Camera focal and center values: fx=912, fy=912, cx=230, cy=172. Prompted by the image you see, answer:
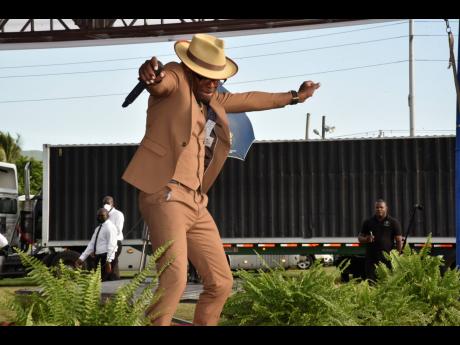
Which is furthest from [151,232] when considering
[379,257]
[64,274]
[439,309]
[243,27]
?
[243,27]

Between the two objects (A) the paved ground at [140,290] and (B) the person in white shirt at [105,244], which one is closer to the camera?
(A) the paved ground at [140,290]

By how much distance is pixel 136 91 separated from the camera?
17.7 feet

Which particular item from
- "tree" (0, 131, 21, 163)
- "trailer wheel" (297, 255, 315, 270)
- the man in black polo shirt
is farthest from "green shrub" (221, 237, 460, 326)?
"tree" (0, 131, 21, 163)

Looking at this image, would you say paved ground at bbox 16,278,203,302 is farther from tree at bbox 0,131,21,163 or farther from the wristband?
tree at bbox 0,131,21,163

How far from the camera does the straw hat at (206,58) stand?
5.63 metres

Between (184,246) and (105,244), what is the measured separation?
9.41 meters

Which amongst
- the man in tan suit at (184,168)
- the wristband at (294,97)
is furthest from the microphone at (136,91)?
the wristband at (294,97)

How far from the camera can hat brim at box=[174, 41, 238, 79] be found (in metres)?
5.60

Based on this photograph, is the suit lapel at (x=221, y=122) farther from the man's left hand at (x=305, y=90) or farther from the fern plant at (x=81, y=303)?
the fern plant at (x=81, y=303)

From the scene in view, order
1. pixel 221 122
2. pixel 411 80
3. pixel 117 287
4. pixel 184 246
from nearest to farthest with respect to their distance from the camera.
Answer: pixel 184 246
pixel 221 122
pixel 117 287
pixel 411 80

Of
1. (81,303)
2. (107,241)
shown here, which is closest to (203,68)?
(81,303)

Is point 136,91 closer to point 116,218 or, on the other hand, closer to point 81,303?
point 81,303

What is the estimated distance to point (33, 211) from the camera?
21312 millimetres
